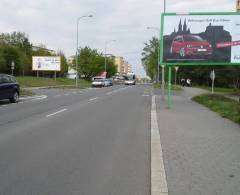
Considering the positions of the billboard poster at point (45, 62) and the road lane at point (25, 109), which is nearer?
the road lane at point (25, 109)

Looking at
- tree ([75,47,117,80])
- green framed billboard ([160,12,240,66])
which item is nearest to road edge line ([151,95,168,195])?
green framed billboard ([160,12,240,66])

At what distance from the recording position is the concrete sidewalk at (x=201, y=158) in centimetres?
584

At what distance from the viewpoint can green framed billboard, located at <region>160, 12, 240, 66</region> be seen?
844 inches

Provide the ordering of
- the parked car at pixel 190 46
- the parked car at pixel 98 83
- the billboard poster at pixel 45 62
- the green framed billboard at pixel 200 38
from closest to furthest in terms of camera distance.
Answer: the green framed billboard at pixel 200 38, the parked car at pixel 190 46, the parked car at pixel 98 83, the billboard poster at pixel 45 62

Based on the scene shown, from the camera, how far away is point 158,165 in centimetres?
715

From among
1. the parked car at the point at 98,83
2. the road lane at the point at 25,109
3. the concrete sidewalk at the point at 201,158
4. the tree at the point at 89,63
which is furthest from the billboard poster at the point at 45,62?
the concrete sidewalk at the point at 201,158

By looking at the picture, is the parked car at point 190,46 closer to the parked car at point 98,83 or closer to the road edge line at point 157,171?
the road edge line at point 157,171

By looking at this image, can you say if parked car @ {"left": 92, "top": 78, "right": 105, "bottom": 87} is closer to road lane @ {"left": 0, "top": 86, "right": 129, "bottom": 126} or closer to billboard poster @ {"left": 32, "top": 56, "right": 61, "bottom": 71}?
billboard poster @ {"left": 32, "top": 56, "right": 61, "bottom": 71}

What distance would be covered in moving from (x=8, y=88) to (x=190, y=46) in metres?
10.1

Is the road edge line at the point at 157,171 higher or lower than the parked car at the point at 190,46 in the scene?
lower

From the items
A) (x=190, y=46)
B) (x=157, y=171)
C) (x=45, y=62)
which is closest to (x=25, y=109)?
(x=190, y=46)

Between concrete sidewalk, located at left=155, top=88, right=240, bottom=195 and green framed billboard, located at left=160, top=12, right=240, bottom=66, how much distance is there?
927 cm

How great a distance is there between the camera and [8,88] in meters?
24.0

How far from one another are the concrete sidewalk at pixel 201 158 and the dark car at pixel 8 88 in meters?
12.8
